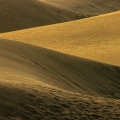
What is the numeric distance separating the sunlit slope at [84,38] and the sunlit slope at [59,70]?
10.2 feet

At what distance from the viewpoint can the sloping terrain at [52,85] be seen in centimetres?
967

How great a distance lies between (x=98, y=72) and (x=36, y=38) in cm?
1086

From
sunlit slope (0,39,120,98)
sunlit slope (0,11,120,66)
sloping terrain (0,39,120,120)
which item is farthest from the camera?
sunlit slope (0,11,120,66)

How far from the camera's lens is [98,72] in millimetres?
17406

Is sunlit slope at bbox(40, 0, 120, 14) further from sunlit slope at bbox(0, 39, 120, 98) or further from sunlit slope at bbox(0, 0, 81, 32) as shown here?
sunlit slope at bbox(0, 39, 120, 98)

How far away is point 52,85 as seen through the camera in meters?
12.8

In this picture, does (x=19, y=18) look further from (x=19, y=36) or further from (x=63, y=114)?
(x=63, y=114)

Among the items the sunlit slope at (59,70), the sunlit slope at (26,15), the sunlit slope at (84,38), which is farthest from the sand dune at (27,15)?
the sunlit slope at (59,70)

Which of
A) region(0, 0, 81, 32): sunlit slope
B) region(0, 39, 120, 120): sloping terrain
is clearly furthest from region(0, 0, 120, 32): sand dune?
region(0, 39, 120, 120): sloping terrain

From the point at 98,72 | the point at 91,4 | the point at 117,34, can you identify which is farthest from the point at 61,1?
the point at 98,72

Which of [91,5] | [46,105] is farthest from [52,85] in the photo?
[91,5]

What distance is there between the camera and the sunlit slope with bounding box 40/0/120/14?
198ft

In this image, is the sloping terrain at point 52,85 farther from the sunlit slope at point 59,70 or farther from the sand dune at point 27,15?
the sand dune at point 27,15

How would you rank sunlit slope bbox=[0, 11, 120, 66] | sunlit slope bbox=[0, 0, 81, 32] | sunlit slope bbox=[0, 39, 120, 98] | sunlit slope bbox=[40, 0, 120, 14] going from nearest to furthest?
sunlit slope bbox=[0, 39, 120, 98] < sunlit slope bbox=[0, 11, 120, 66] < sunlit slope bbox=[0, 0, 81, 32] < sunlit slope bbox=[40, 0, 120, 14]
